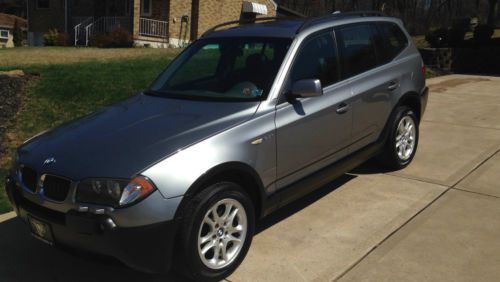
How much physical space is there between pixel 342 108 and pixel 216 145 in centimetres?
163

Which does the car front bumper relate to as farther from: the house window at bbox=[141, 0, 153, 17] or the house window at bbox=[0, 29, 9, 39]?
the house window at bbox=[0, 29, 9, 39]

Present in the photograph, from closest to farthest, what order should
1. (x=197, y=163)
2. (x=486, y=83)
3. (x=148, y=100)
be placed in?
(x=197, y=163) < (x=148, y=100) < (x=486, y=83)

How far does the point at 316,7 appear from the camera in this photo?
60.9m

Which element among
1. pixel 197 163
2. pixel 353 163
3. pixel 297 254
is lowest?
pixel 297 254

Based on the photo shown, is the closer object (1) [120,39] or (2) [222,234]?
(2) [222,234]

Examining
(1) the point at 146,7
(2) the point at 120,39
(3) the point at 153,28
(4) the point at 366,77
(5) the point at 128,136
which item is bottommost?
(2) the point at 120,39

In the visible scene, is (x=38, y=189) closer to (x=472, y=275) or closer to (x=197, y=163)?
(x=197, y=163)

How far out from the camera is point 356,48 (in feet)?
16.9

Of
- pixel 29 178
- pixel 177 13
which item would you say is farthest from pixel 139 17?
pixel 29 178

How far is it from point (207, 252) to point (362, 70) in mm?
2590

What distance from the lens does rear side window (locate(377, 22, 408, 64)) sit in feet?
18.3

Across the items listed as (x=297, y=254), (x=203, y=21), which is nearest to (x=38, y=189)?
(x=297, y=254)

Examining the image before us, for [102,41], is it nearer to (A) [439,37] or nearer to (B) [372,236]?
(A) [439,37]

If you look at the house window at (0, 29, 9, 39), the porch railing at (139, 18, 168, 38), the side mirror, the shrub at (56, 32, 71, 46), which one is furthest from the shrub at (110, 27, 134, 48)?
the house window at (0, 29, 9, 39)
